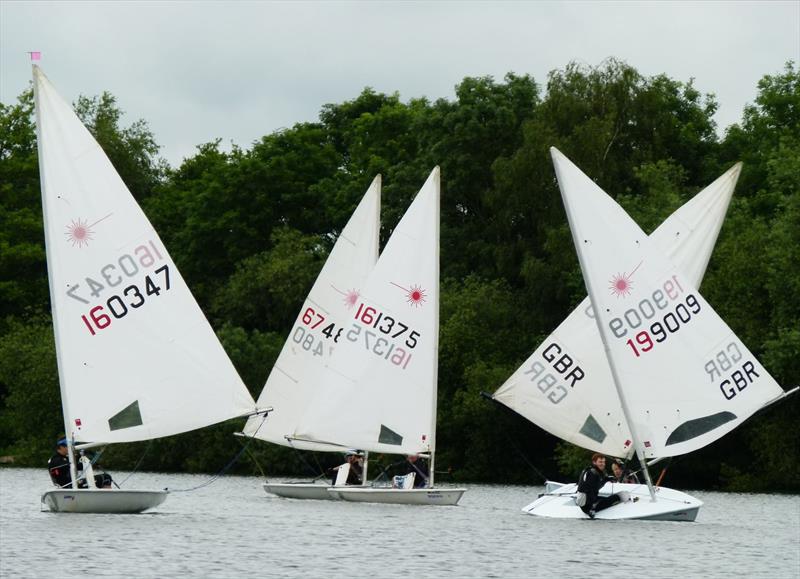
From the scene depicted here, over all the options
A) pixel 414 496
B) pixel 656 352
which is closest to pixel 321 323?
pixel 414 496

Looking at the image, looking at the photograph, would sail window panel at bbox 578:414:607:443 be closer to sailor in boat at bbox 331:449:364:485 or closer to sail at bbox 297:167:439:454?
sail at bbox 297:167:439:454

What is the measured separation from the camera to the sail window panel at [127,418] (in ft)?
92.6

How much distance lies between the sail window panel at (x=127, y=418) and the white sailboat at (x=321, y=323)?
44.1ft

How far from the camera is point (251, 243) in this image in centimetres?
7144

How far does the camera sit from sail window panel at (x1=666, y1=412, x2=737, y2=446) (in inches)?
1221

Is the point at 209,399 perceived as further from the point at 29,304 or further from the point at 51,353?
the point at 29,304

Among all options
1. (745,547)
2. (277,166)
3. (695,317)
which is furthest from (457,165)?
(745,547)

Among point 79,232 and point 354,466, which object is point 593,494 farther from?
point 79,232

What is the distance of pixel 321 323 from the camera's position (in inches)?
1688

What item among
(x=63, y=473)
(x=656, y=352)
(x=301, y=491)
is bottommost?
(x=63, y=473)

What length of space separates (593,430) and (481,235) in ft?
91.7

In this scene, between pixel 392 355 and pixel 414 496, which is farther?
pixel 392 355

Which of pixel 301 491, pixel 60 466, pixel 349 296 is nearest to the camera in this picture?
pixel 60 466

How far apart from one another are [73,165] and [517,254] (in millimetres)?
33460
